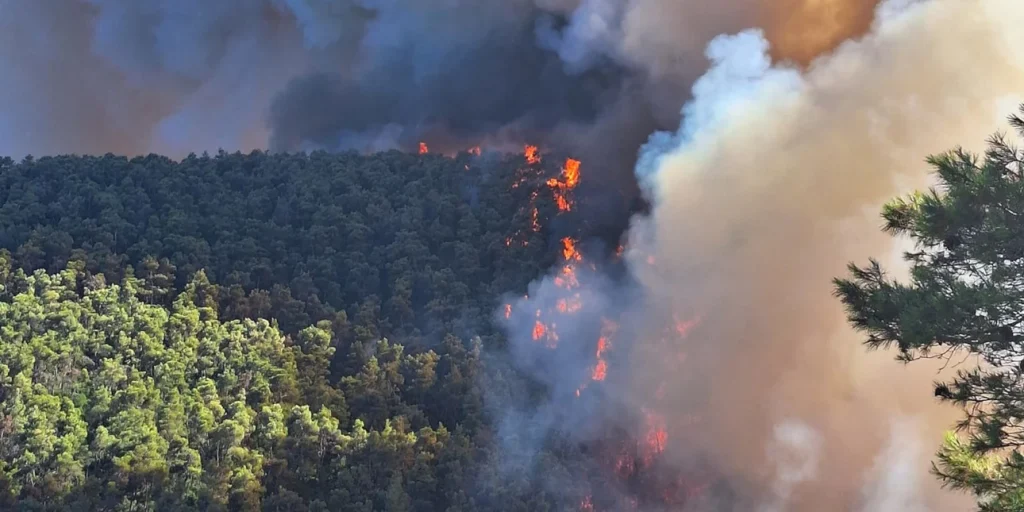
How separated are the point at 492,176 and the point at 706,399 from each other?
38224 millimetres

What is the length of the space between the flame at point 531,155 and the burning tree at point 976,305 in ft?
206

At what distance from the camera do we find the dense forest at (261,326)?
41250 mm

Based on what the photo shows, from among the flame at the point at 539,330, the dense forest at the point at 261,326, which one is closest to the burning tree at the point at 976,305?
the dense forest at the point at 261,326

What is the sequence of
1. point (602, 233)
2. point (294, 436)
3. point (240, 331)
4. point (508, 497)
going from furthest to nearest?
point (602, 233) → point (240, 331) → point (294, 436) → point (508, 497)

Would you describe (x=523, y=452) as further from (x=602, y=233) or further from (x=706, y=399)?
(x=602, y=233)

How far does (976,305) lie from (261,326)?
46.0 meters

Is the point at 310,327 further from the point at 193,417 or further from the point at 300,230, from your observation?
the point at 300,230

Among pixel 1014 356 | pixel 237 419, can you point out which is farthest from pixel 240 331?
pixel 1014 356

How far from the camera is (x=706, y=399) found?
44.6m

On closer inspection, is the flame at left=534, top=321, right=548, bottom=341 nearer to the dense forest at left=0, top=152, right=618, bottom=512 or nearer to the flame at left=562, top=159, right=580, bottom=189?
the dense forest at left=0, top=152, right=618, bottom=512

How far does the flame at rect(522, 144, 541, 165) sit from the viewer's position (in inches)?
3044

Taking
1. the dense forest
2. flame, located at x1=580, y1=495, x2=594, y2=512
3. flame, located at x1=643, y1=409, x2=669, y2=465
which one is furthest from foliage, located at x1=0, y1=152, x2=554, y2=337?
flame, located at x1=580, y1=495, x2=594, y2=512

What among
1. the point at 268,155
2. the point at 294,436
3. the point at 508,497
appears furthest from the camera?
the point at 268,155

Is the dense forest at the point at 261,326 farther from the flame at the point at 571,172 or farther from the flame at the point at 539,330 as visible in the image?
the flame at the point at 539,330
